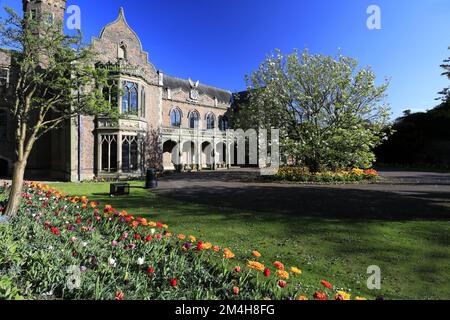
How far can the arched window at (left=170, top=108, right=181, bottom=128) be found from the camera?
32844mm

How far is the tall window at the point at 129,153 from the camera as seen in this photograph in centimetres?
2145

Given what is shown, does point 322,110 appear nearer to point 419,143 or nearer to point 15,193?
point 15,193

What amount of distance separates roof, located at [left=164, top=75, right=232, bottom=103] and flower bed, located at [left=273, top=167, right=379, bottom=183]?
20.8 m

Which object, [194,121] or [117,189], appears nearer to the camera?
[117,189]

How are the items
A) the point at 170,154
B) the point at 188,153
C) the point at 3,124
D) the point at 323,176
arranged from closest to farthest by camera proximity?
the point at 323,176, the point at 3,124, the point at 170,154, the point at 188,153

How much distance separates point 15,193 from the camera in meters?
6.09

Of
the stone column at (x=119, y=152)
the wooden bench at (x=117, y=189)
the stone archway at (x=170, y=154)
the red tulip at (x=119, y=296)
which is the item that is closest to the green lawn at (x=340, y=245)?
the red tulip at (x=119, y=296)

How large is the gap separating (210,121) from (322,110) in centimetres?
2003

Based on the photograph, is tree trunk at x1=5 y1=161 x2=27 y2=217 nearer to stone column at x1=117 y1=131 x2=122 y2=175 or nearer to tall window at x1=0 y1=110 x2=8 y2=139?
stone column at x1=117 y1=131 x2=122 y2=175

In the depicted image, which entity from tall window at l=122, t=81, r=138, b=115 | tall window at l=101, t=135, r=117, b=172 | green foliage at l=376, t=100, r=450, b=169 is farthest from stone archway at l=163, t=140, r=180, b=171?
green foliage at l=376, t=100, r=450, b=169

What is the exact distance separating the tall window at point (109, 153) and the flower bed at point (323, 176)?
12.7 meters

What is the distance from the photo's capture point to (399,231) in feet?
21.2

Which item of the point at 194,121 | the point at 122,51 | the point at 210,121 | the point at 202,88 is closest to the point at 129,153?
the point at 122,51

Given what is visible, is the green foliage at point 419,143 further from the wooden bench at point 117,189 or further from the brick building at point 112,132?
the wooden bench at point 117,189
